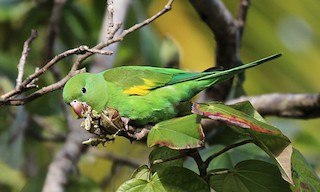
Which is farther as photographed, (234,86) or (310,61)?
(310,61)

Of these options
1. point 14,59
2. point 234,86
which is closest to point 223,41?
point 234,86

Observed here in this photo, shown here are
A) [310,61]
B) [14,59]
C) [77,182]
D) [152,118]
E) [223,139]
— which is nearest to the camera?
[152,118]

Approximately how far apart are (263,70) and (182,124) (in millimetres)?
1256

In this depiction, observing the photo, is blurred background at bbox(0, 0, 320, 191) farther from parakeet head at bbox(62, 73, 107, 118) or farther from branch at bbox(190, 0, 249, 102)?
parakeet head at bbox(62, 73, 107, 118)

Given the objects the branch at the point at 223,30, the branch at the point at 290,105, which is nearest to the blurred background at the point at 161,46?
the branch at the point at 223,30

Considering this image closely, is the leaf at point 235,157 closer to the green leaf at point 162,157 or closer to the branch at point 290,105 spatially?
the green leaf at point 162,157

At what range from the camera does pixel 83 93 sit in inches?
37.8

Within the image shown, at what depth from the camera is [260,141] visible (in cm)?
76

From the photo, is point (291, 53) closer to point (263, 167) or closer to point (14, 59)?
point (14, 59)

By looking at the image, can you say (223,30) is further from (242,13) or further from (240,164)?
(240,164)

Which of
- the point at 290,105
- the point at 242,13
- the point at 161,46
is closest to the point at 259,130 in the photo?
the point at 290,105

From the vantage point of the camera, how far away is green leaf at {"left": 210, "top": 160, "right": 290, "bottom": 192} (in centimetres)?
79

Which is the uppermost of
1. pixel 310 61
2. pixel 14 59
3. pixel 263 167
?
pixel 14 59

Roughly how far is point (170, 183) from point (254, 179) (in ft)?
0.37
